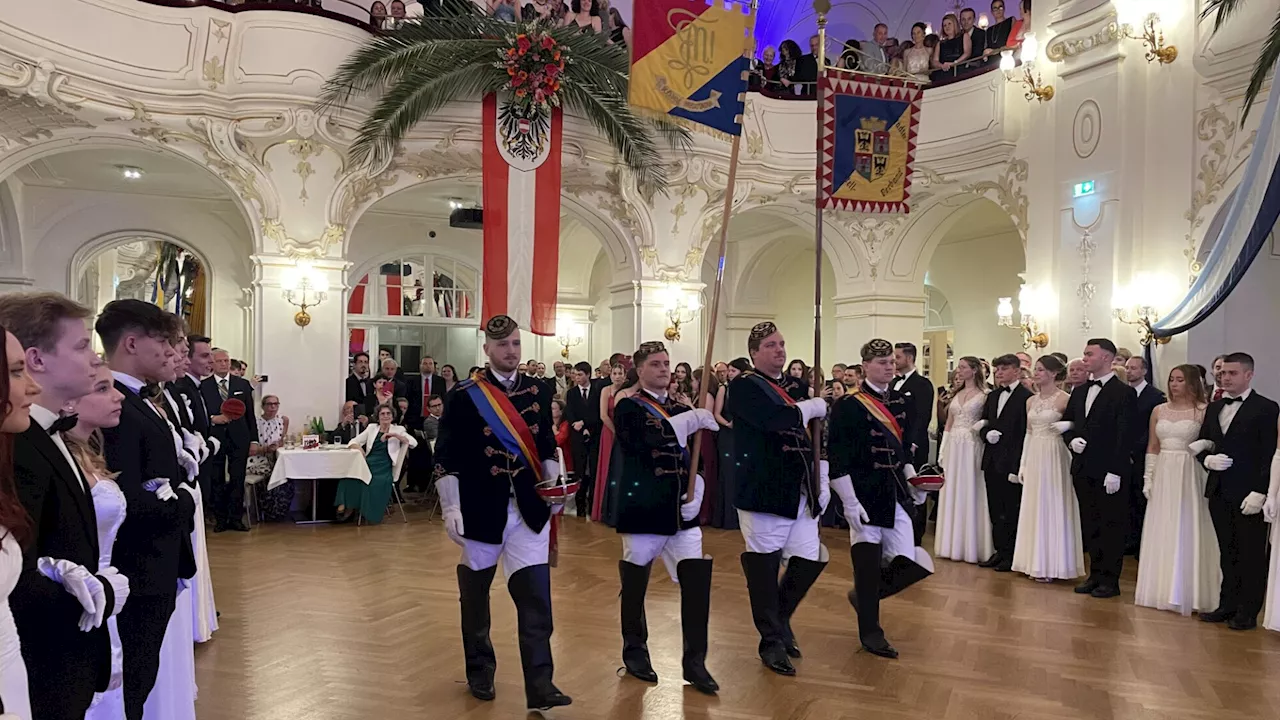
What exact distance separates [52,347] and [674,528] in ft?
9.14

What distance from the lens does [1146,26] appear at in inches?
368

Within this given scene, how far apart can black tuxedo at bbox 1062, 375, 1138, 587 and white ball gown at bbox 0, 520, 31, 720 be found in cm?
643

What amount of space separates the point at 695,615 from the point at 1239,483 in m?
3.57

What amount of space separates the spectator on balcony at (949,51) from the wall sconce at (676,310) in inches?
164

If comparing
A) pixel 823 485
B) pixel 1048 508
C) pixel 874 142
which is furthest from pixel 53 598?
pixel 1048 508

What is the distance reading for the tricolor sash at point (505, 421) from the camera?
4078 millimetres

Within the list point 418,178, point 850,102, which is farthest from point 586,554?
point 418,178

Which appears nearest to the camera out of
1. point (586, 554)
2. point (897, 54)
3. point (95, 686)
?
point (95, 686)

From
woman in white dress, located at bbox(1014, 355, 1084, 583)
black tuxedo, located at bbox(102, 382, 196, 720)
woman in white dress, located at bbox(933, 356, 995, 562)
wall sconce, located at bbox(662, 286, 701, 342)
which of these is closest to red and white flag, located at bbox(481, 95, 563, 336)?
wall sconce, located at bbox(662, 286, 701, 342)

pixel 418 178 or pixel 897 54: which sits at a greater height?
pixel 897 54

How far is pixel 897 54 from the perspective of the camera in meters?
12.4

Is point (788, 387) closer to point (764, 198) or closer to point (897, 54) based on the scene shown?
point (764, 198)

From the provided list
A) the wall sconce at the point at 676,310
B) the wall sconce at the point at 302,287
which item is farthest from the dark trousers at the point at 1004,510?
the wall sconce at the point at 302,287

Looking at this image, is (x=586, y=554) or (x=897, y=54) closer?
(x=586, y=554)
